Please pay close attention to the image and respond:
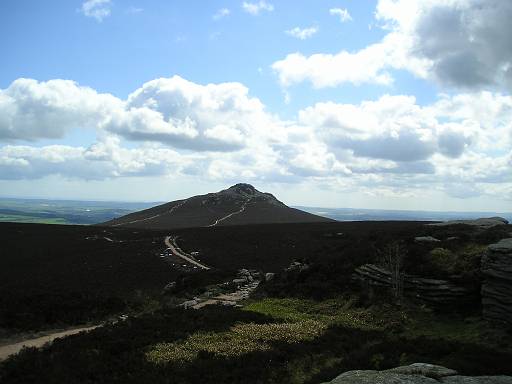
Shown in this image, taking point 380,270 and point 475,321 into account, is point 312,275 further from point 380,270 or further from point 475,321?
point 475,321

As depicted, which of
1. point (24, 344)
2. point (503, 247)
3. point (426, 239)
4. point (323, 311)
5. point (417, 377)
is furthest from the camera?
point (426, 239)

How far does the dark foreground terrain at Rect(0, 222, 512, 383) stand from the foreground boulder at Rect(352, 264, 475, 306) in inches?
15.4

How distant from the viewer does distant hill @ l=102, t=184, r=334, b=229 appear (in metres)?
117

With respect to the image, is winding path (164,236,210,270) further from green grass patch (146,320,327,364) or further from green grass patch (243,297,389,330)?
green grass patch (146,320,327,364)

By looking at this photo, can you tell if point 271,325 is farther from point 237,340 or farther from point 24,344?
point 24,344

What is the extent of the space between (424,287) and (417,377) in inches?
585

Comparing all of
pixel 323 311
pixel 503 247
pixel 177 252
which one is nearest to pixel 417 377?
pixel 503 247

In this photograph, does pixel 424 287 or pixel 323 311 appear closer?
pixel 424 287

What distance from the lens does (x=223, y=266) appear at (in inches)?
2020

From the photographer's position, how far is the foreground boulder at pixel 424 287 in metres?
23.0

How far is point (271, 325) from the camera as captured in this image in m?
21.8

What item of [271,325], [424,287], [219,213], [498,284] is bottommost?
[271,325]

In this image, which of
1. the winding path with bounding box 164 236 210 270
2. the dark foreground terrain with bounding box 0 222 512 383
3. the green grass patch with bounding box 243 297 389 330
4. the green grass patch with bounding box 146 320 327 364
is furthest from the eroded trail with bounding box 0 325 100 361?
the winding path with bounding box 164 236 210 270

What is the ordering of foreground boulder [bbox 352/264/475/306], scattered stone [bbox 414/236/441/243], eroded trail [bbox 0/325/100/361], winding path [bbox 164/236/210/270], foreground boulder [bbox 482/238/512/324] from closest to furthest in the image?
eroded trail [bbox 0/325/100/361], foreground boulder [bbox 482/238/512/324], foreground boulder [bbox 352/264/475/306], scattered stone [bbox 414/236/441/243], winding path [bbox 164/236/210/270]
